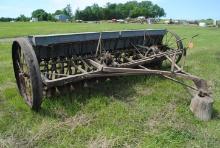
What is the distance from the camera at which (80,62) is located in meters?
6.16

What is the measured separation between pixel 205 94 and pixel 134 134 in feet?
5.06

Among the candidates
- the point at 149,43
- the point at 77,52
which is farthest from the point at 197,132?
the point at 149,43

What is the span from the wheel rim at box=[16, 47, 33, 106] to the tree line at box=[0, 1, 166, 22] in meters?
96.8

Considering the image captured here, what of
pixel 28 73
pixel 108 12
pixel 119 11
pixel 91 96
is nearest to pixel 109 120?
Answer: pixel 91 96

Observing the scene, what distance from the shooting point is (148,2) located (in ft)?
469

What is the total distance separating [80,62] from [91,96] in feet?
2.88

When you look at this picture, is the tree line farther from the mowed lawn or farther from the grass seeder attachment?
the mowed lawn

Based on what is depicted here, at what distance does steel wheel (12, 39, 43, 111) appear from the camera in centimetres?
447

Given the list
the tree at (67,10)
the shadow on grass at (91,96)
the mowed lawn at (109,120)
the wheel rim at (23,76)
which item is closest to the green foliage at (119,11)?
the tree at (67,10)

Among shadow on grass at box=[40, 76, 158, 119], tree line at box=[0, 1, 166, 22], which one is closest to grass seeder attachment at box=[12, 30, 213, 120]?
shadow on grass at box=[40, 76, 158, 119]

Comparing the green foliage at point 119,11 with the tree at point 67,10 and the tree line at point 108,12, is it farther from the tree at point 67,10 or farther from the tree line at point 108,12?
the tree at point 67,10

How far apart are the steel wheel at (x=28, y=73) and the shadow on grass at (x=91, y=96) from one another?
32 centimetres

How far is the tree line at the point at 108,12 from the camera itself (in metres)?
112

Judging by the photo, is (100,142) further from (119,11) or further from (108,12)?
(119,11)
